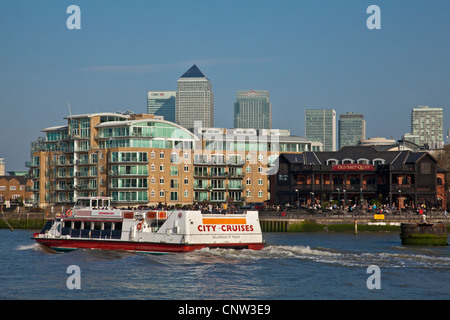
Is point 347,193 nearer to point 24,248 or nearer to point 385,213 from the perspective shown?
point 385,213

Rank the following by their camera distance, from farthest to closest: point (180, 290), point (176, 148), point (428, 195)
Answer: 1. point (176, 148)
2. point (428, 195)
3. point (180, 290)

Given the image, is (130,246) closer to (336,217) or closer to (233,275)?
(233,275)

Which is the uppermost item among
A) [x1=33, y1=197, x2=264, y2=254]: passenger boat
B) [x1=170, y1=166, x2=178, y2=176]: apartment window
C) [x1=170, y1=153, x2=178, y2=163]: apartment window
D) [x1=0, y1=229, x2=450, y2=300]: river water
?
[x1=170, y1=153, x2=178, y2=163]: apartment window

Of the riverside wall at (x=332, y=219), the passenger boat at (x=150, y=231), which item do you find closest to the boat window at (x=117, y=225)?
the passenger boat at (x=150, y=231)

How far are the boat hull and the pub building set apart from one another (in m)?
54.8

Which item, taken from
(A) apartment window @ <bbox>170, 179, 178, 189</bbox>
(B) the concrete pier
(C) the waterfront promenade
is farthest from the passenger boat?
(A) apartment window @ <bbox>170, 179, 178, 189</bbox>

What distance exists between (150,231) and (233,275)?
625 inches

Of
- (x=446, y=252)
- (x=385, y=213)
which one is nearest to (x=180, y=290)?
(x=446, y=252)

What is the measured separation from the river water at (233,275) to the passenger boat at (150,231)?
1.30 m

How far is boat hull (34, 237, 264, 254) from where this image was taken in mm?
58719

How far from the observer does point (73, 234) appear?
65188mm

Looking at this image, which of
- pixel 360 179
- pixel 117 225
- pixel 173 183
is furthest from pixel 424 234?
pixel 173 183

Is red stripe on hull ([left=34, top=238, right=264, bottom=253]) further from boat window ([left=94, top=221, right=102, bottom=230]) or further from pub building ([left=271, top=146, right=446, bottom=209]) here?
pub building ([left=271, top=146, right=446, bottom=209])
